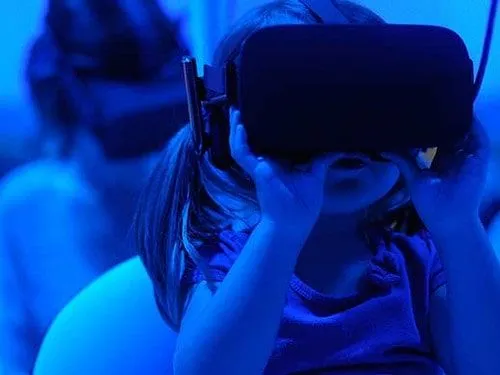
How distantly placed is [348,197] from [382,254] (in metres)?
0.10

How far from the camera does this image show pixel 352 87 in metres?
0.44

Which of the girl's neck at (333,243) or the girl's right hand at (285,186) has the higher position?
the girl's right hand at (285,186)

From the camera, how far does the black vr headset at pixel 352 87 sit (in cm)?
44

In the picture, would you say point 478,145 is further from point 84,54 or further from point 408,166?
point 84,54

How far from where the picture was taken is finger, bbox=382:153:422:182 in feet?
1.74

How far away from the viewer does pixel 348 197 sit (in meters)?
0.55

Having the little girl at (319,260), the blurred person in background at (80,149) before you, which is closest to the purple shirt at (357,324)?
the little girl at (319,260)

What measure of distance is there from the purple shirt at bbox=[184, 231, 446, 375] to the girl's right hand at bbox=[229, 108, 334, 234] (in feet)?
0.34

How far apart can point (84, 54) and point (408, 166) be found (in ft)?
1.30

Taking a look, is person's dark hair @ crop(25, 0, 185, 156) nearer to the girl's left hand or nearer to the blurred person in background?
the blurred person in background

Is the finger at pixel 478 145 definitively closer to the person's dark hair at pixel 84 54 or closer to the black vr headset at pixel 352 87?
the black vr headset at pixel 352 87

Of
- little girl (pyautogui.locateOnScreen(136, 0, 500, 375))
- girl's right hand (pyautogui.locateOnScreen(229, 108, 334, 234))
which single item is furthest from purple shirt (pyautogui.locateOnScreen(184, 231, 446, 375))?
girl's right hand (pyautogui.locateOnScreen(229, 108, 334, 234))

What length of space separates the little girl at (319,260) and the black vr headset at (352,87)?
0.16 ft

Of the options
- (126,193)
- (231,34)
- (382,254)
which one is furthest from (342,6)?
(126,193)
